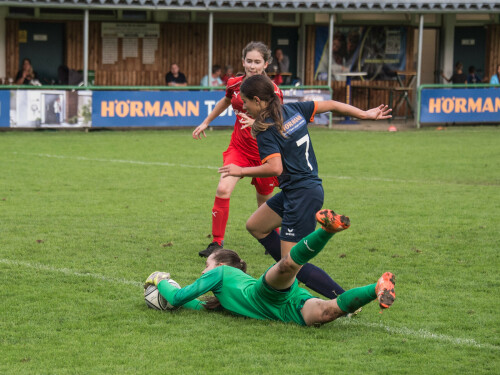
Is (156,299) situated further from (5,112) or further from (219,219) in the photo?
(5,112)

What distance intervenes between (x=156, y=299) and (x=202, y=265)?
1462mm

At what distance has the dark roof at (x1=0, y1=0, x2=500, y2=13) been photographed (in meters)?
20.9

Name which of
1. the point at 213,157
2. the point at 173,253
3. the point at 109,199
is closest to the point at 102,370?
the point at 173,253

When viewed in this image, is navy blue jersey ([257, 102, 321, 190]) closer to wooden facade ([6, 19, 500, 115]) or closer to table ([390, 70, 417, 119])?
table ([390, 70, 417, 119])

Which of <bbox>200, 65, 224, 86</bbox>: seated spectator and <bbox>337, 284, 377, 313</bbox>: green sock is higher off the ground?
<bbox>200, 65, 224, 86</bbox>: seated spectator

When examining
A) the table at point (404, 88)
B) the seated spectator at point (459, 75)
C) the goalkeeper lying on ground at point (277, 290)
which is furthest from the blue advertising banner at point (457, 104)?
the goalkeeper lying on ground at point (277, 290)

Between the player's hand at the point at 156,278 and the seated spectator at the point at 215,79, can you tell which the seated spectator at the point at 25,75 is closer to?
the seated spectator at the point at 215,79

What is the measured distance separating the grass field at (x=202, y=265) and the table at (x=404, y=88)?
9370 millimetres

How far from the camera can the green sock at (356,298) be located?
16.3 feet

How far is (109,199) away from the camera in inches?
432

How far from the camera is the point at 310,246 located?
198 inches

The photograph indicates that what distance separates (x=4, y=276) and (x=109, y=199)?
13.8 ft

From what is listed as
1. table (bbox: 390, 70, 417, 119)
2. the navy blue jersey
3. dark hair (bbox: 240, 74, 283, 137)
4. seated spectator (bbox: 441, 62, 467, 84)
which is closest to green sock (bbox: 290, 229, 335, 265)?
the navy blue jersey

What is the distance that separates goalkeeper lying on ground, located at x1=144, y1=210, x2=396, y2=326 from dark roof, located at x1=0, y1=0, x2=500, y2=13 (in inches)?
640
